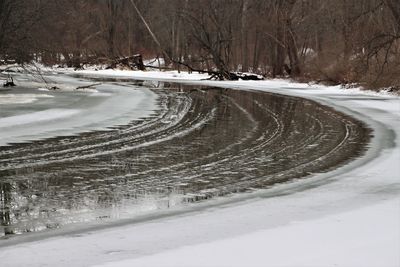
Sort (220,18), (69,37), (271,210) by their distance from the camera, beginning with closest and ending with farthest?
(271,210), (220,18), (69,37)

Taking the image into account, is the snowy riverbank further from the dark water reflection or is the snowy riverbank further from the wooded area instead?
the wooded area

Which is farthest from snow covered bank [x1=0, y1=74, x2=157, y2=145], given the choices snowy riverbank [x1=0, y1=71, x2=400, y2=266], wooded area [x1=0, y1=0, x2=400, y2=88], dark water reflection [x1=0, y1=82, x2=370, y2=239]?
snowy riverbank [x1=0, y1=71, x2=400, y2=266]

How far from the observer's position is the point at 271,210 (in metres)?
7.38

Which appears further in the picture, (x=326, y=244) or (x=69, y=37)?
(x=69, y=37)

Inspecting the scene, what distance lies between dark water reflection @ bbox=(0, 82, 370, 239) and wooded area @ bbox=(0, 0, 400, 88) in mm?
11656

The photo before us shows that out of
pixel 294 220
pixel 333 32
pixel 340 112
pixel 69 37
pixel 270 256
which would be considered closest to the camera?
pixel 270 256

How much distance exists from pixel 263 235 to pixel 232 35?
160 feet

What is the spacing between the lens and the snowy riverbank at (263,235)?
18.1 feet

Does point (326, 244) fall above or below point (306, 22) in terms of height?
below

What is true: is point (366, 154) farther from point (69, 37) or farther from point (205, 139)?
point (69, 37)

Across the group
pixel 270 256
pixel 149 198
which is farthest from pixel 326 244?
pixel 149 198

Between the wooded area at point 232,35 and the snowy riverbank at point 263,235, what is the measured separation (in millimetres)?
17231

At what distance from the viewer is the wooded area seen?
27234mm

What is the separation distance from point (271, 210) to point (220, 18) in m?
46.4
